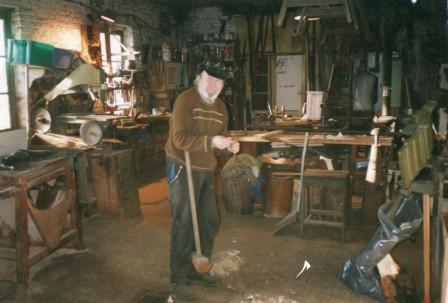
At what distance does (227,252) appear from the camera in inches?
171

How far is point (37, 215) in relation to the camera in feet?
12.3

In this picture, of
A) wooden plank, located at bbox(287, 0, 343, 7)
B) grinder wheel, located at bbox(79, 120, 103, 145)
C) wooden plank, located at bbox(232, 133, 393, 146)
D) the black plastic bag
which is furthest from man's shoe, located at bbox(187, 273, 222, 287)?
wooden plank, located at bbox(287, 0, 343, 7)

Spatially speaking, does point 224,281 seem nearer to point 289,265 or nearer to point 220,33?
point 289,265

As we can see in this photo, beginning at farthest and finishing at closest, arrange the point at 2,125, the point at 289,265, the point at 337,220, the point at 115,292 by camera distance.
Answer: the point at 2,125 → the point at 337,220 → the point at 289,265 → the point at 115,292

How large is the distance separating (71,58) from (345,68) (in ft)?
19.8

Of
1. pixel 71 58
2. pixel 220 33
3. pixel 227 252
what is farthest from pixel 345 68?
pixel 227 252

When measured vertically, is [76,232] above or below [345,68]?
below

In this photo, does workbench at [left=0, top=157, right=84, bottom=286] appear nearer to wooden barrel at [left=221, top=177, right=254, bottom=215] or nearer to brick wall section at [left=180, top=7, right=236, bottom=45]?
wooden barrel at [left=221, top=177, right=254, bottom=215]

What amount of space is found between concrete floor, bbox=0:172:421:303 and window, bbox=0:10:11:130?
2.00m

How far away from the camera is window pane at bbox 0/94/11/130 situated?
19.3ft

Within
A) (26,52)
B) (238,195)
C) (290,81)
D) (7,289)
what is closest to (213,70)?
(238,195)

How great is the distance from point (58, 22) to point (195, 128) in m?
4.36

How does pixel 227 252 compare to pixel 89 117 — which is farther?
pixel 89 117

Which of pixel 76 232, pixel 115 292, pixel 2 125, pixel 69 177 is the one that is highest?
pixel 2 125
